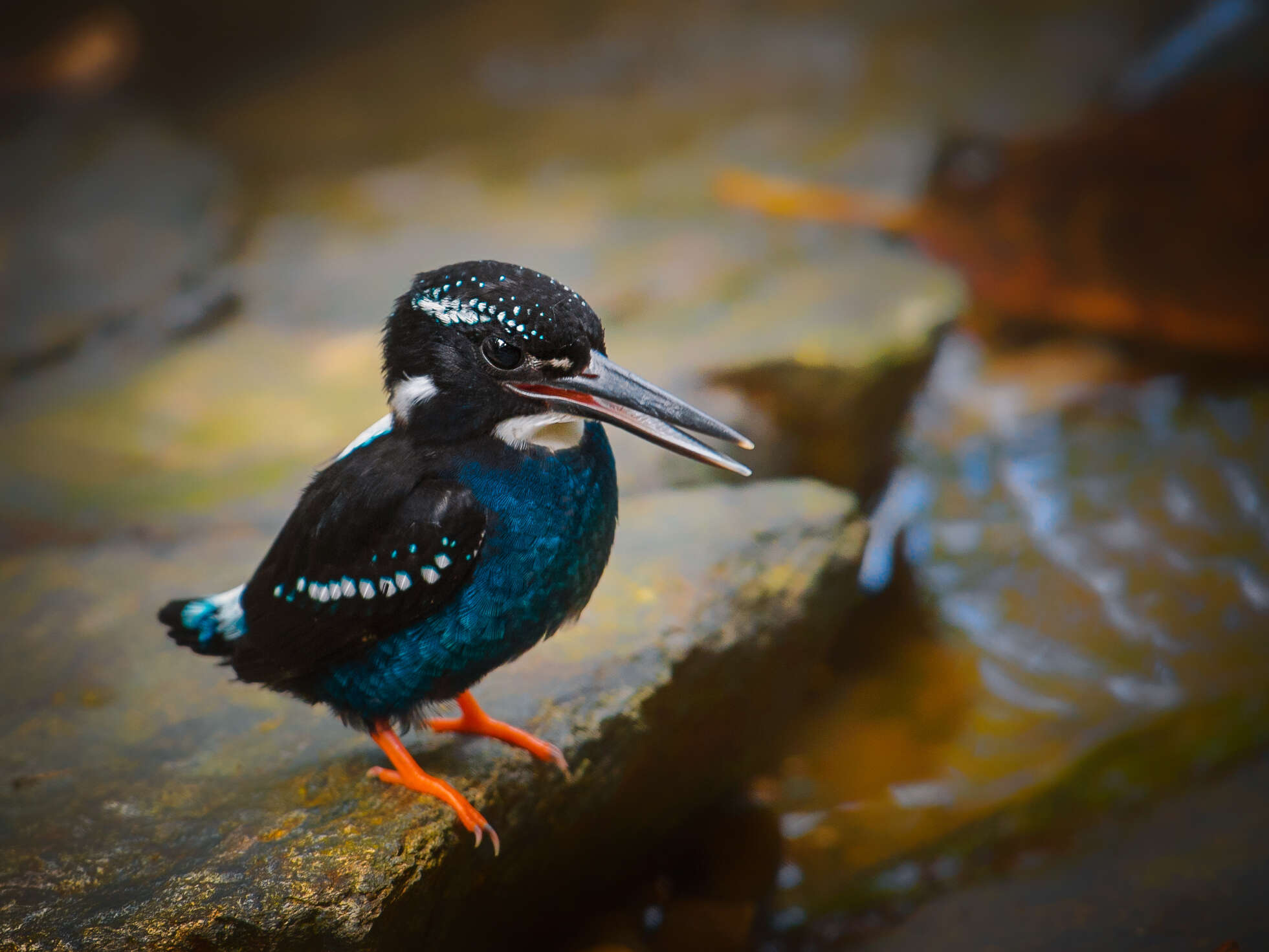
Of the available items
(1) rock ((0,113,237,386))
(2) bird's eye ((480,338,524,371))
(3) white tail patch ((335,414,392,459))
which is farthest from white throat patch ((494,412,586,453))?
(1) rock ((0,113,237,386))

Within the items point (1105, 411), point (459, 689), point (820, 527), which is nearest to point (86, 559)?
point (459, 689)

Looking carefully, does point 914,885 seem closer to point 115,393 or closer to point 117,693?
point 117,693

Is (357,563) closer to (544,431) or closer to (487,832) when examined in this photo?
(544,431)

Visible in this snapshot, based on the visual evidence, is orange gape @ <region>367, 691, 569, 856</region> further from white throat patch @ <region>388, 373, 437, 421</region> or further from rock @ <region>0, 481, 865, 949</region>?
white throat patch @ <region>388, 373, 437, 421</region>

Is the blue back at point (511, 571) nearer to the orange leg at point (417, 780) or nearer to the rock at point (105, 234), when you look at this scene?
the orange leg at point (417, 780)

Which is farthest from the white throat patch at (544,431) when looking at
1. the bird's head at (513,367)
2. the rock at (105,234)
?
the rock at (105,234)

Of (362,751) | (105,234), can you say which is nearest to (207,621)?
(362,751)
